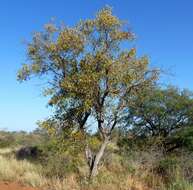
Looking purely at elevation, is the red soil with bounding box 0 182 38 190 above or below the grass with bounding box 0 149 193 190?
below

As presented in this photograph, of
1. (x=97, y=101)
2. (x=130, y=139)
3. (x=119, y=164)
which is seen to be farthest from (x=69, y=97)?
(x=130, y=139)

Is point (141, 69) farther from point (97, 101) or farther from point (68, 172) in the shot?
point (68, 172)

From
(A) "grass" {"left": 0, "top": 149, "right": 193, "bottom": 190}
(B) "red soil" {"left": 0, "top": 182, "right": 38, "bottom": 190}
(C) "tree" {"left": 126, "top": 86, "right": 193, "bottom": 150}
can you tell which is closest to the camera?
(A) "grass" {"left": 0, "top": 149, "right": 193, "bottom": 190}

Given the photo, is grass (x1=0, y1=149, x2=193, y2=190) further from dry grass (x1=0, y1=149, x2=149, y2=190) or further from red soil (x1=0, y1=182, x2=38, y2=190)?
red soil (x1=0, y1=182, x2=38, y2=190)

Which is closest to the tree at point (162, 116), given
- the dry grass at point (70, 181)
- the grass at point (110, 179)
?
the grass at point (110, 179)

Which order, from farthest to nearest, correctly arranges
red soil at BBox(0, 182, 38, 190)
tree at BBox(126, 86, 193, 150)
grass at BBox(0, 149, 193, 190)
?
tree at BBox(126, 86, 193, 150) → red soil at BBox(0, 182, 38, 190) → grass at BBox(0, 149, 193, 190)

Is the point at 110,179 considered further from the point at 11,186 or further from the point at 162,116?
the point at 162,116

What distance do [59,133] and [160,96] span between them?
9501mm

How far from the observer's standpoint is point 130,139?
→ 25.1m

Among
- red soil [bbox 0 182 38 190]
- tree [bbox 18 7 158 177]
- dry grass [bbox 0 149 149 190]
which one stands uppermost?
tree [bbox 18 7 158 177]

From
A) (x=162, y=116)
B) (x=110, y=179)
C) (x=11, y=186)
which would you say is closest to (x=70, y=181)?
(x=110, y=179)

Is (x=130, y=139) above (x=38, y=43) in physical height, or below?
below

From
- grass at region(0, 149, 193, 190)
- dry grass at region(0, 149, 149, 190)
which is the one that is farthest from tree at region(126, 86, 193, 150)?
dry grass at region(0, 149, 149, 190)

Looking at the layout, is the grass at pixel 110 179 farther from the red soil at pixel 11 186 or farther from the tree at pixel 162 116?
the tree at pixel 162 116
